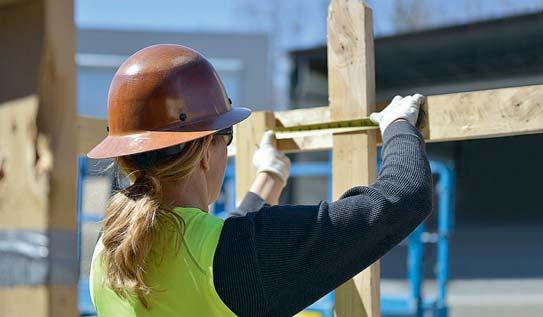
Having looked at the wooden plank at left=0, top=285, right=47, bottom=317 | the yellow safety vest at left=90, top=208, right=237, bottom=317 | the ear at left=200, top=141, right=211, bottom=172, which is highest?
the ear at left=200, top=141, right=211, bottom=172

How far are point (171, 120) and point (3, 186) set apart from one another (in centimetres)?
68

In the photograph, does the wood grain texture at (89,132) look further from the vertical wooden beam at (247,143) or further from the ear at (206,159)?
the ear at (206,159)

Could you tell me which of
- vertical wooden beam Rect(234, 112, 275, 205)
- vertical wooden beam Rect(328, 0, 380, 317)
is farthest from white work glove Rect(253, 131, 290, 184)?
vertical wooden beam Rect(328, 0, 380, 317)

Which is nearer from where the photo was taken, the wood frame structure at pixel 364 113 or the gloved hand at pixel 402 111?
the gloved hand at pixel 402 111

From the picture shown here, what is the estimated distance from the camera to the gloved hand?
1849 millimetres

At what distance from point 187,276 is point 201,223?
0.40ft

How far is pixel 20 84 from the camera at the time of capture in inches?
78.0

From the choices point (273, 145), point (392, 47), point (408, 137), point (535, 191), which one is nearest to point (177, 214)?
point (408, 137)

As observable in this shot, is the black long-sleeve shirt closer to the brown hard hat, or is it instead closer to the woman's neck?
Answer: the woman's neck

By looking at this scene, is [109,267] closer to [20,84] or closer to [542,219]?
[20,84]

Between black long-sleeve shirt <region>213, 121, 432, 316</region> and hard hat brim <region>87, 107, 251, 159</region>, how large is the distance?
0.70ft

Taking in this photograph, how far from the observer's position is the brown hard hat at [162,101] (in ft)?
5.36

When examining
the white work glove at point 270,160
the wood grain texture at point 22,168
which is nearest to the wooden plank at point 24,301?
the wood grain texture at point 22,168

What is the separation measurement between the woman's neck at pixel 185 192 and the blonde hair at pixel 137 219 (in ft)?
0.09
